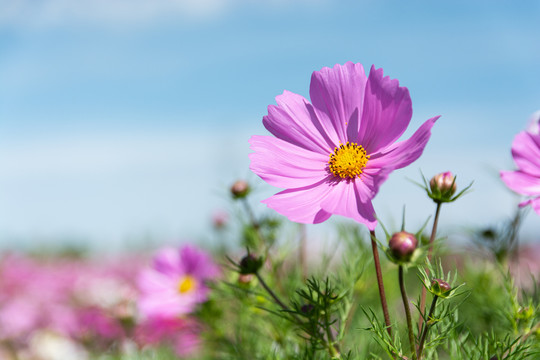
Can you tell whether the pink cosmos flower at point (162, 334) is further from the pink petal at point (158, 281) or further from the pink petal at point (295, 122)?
the pink petal at point (295, 122)

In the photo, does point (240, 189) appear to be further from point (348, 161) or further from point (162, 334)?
point (162, 334)

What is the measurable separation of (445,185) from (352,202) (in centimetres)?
9

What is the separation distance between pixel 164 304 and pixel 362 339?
63 centimetres

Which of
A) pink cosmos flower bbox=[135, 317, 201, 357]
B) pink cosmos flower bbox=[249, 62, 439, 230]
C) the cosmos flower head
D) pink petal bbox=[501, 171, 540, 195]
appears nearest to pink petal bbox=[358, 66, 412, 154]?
pink cosmos flower bbox=[249, 62, 439, 230]

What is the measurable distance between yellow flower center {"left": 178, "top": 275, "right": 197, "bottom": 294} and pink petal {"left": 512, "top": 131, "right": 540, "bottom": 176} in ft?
2.94

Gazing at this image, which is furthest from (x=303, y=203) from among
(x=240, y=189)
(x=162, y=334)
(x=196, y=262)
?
(x=162, y=334)

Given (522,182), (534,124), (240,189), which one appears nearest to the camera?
(522,182)

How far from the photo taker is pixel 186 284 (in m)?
1.28

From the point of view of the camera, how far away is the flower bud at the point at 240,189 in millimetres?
821

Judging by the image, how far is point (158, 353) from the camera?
1.07 meters

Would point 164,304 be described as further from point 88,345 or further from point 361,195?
point 361,195

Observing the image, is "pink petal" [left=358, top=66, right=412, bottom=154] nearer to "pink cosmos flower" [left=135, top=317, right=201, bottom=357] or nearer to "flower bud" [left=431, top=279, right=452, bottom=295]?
"flower bud" [left=431, top=279, right=452, bottom=295]

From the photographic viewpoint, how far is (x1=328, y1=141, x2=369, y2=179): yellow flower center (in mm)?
545

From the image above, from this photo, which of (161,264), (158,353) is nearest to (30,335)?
(161,264)
